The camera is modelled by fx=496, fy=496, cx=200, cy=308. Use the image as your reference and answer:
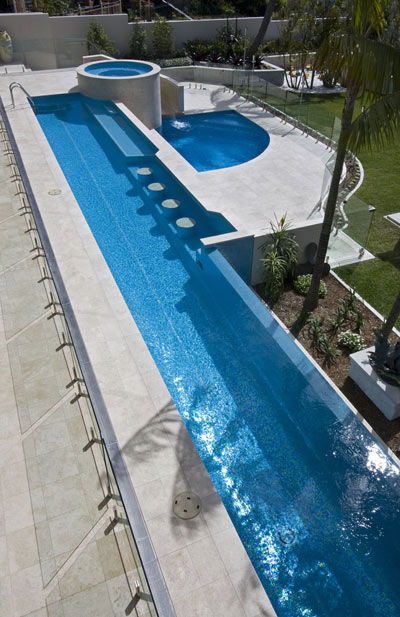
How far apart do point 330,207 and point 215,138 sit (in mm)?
12179

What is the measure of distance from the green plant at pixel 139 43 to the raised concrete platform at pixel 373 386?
935 inches

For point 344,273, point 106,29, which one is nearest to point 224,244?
point 344,273

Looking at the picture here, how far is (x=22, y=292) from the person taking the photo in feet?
30.2

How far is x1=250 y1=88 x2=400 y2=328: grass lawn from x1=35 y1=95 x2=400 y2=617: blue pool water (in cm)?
308

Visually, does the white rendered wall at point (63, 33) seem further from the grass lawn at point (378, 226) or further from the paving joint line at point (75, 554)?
the paving joint line at point (75, 554)

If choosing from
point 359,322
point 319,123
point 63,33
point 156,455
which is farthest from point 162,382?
point 63,33

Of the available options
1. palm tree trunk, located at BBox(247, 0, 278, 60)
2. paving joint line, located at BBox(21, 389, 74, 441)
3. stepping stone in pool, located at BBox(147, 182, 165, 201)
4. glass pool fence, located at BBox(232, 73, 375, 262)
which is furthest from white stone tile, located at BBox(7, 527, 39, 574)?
palm tree trunk, located at BBox(247, 0, 278, 60)

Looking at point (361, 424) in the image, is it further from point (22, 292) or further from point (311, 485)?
point (22, 292)

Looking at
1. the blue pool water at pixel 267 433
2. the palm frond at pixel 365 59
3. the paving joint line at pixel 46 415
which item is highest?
the palm frond at pixel 365 59

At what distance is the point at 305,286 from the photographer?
10.9m

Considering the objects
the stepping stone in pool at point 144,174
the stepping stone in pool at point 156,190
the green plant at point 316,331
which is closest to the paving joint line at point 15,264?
the stepping stone in pool at point 156,190

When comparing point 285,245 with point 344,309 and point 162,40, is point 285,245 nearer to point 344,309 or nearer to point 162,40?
point 344,309

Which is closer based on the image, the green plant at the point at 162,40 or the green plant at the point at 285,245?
the green plant at the point at 285,245

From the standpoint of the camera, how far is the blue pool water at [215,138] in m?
18.0
